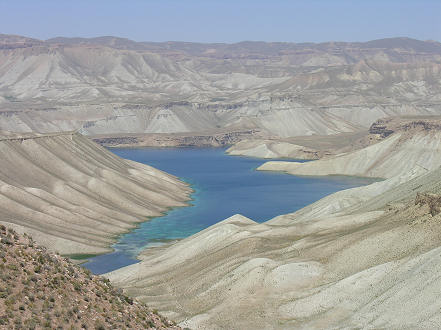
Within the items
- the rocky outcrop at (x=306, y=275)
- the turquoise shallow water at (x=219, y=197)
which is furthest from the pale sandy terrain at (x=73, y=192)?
the rocky outcrop at (x=306, y=275)

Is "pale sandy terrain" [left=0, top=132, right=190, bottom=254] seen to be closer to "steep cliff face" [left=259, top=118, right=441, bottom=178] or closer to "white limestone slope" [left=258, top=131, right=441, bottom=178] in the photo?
"white limestone slope" [left=258, top=131, right=441, bottom=178]

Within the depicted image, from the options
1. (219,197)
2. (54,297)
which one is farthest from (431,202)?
(219,197)

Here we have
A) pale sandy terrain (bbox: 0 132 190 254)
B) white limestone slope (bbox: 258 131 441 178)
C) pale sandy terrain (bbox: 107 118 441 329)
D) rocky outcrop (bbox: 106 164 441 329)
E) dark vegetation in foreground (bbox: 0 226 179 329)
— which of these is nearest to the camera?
dark vegetation in foreground (bbox: 0 226 179 329)

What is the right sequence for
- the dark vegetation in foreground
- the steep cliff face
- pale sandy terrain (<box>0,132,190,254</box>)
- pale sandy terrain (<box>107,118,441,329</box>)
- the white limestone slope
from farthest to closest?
the steep cliff face < the white limestone slope < pale sandy terrain (<box>0,132,190,254</box>) < pale sandy terrain (<box>107,118,441,329</box>) < the dark vegetation in foreground

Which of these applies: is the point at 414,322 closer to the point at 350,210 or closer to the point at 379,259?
the point at 379,259

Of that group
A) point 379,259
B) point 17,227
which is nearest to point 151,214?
point 17,227

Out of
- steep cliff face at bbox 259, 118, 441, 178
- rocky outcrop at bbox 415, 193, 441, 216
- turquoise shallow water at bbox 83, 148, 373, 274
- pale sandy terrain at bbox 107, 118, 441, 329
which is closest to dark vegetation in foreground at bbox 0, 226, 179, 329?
pale sandy terrain at bbox 107, 118, 441, 329

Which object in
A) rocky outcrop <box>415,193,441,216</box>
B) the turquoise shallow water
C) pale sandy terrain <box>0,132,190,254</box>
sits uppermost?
rocky outcrop <box>415,193,441,216</box>
